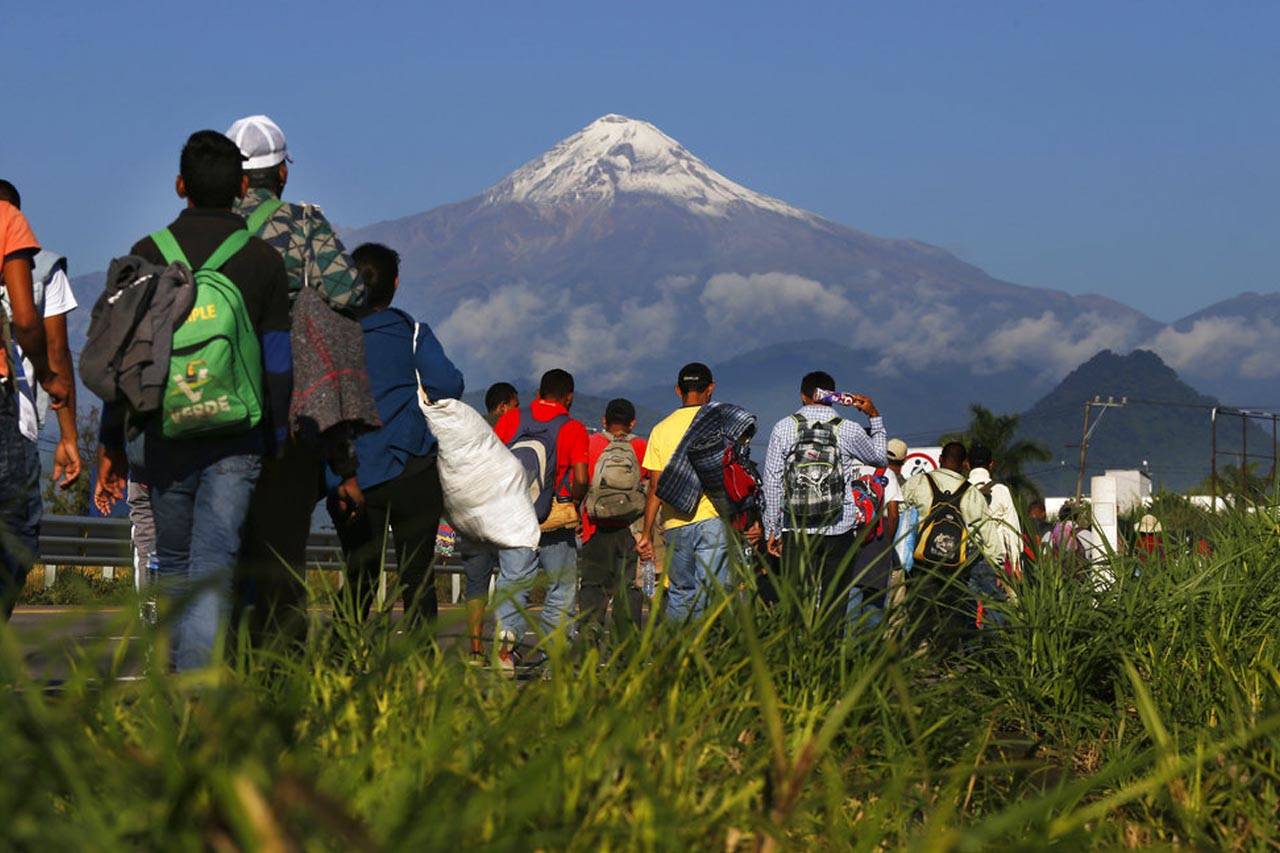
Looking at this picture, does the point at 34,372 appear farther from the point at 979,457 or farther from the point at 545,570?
the point at 979,457

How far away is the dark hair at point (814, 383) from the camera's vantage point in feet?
37.2

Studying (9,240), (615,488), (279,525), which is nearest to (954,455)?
(615,488)

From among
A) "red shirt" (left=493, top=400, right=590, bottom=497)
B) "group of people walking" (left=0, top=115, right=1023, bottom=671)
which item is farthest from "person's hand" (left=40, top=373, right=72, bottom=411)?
"red shirt" (left=493, top=400, right=590, bottom=497)

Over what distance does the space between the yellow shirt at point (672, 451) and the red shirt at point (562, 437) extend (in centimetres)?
86

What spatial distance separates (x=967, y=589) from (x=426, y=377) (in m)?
2.83

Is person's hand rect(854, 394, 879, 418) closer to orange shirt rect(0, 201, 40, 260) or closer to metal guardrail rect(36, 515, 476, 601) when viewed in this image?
orange shirt rect(0, 201, 40, 260)

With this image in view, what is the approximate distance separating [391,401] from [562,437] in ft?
13.6

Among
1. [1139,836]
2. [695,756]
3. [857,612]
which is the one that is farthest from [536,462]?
[695,756]

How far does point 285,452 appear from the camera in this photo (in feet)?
22.2

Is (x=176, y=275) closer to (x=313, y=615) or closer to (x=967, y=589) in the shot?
(x=313, y=615)

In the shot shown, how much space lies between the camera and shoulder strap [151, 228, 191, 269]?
20.8 feet

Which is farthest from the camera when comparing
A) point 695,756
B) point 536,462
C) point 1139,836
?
point 536,462

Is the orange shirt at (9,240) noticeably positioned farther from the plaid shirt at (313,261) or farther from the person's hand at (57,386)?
the plaid shirt at (313,261)

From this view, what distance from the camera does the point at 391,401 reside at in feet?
28.0
